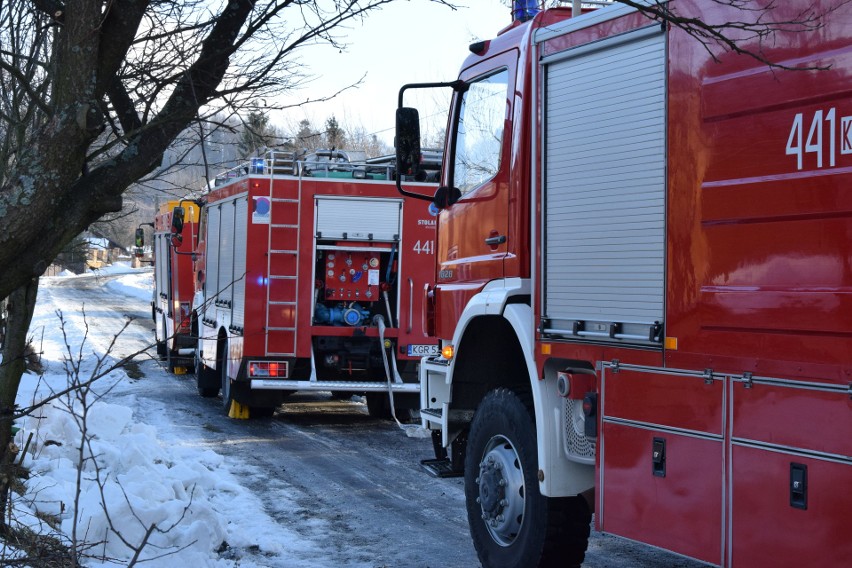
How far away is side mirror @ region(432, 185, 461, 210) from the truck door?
0.12 feet

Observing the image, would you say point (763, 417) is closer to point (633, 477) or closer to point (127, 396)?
point (633, 477)

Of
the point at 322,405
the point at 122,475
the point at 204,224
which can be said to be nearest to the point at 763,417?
the point at 122,475

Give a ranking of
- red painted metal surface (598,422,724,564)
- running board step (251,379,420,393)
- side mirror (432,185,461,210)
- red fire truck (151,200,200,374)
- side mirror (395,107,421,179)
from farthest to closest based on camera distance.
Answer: red fire truck (151,200,200,374), running board step (251,379,420,393), side mirror (432,185,461,210), side mirror (395,107,421,179), red painted metal surface (598,422,724,564)

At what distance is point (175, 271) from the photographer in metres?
19.2

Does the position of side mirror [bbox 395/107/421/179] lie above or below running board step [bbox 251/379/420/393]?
above

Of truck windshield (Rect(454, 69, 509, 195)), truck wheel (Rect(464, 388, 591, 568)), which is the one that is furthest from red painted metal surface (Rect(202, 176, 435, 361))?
truck wheel (Rect(464, 388, 591, 568))

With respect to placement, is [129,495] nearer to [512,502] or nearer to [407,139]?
[512,502]

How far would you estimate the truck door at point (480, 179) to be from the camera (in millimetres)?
6105

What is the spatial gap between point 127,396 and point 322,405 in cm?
295

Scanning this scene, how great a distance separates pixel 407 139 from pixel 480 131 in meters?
0.49

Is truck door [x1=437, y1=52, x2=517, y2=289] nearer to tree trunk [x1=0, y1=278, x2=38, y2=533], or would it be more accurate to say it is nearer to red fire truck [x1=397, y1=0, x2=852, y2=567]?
red fire truck [x1=397, y1=0, x2=852, y2=567]

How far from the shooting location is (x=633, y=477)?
4734mm

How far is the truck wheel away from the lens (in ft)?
17.8

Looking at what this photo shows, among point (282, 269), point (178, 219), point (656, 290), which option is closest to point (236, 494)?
point (282, 269)
